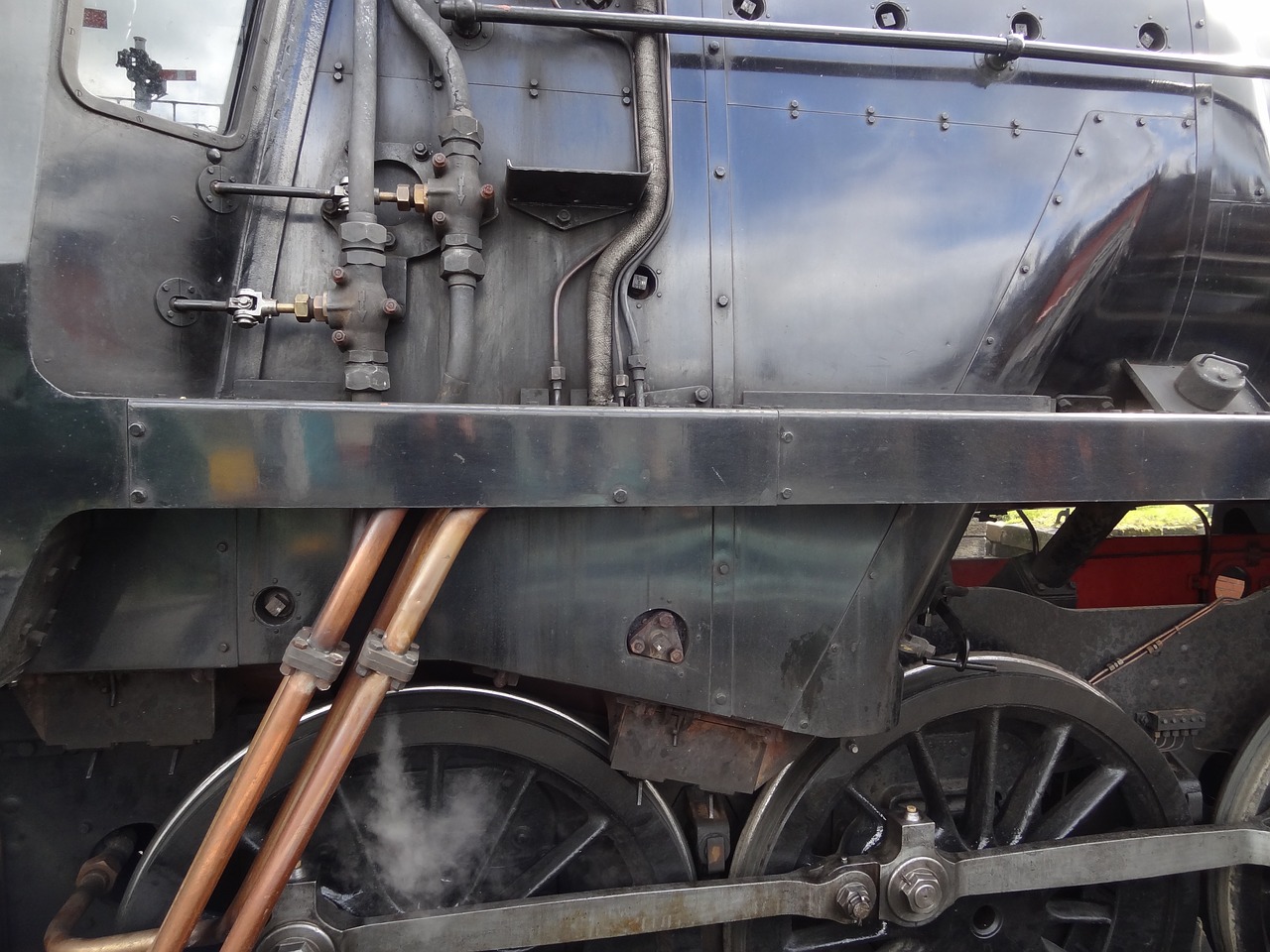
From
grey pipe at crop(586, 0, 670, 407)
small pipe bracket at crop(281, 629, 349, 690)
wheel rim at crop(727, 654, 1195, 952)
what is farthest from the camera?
wheel rim at crop(727, 654, 1195, 952)

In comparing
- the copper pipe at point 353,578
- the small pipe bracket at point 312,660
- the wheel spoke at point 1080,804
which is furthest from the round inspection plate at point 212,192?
the wheel spoke at point 1080,804

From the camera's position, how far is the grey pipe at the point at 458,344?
1.32 metres

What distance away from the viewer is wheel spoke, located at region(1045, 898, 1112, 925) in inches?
76.8

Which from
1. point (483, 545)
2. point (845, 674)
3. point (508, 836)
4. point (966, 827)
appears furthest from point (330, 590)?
point (966, 827)

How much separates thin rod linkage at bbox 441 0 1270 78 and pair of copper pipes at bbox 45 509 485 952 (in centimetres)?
89

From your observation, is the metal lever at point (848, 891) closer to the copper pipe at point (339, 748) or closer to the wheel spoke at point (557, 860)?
the wheel spoke at point (557, 860)

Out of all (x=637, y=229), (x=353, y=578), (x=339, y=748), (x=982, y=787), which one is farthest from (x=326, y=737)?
(x=982, y=787)

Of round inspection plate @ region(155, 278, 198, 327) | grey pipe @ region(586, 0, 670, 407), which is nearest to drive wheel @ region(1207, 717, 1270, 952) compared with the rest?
grey pipe @ region(586, 0, 670, 407)

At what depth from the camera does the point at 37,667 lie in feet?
4.00

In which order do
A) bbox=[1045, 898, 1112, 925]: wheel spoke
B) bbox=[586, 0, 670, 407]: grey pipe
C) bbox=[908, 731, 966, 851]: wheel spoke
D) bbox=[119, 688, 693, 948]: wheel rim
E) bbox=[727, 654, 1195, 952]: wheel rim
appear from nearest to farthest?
bbox=[586, 0, 670, 407]: grey pipe < bbox=[119, 688, 693, 948]: wheel rim < bbox=[727, 654, 1195, 952]: wheel rim < bbox=[908, 731, 966, 851]: wheel spoke < bbox=[1045, 898, 1112, 925]: wheel spoke

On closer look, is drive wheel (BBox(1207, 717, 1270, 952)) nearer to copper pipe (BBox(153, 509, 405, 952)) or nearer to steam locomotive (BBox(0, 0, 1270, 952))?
steam locomotive (BBox(0, 0, 1270, 952))

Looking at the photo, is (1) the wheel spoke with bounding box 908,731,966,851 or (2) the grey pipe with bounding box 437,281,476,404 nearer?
(2) the grey pipe with bounding box 437,281,476,404

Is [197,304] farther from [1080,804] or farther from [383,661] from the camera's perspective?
[1080,804]

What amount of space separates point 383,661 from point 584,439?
0.48 metres
